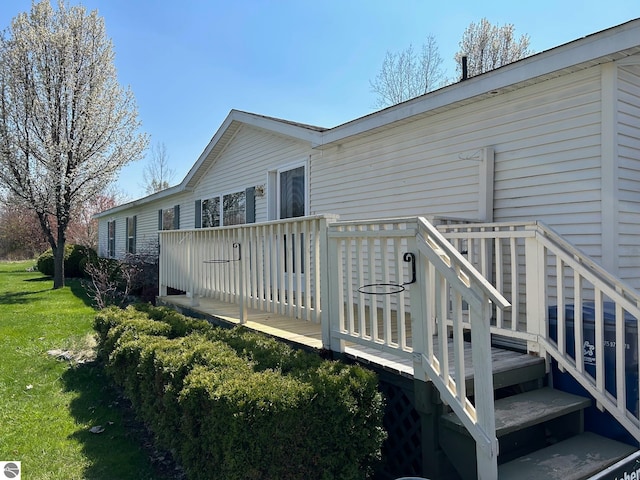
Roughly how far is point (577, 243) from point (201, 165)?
28.0ft

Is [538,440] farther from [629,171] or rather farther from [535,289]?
[629,171]

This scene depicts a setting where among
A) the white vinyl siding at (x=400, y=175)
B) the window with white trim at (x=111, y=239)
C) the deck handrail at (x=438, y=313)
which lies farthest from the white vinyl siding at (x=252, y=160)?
the window with white trim at (x=111, y=239)

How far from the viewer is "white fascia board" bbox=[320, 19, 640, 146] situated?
3307 millimetres

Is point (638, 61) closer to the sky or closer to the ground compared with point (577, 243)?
closer to the sky

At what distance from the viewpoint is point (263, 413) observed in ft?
7.48

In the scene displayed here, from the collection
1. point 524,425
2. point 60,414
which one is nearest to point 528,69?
point 524,425

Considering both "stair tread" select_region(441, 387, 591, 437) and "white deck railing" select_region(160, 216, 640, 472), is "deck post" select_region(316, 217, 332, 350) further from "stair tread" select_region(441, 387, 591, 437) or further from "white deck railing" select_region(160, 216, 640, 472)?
"stair tread" select_region(441, 387, 591, 437)

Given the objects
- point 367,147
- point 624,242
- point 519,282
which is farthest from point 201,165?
point 624,242

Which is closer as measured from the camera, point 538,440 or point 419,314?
point 419,314

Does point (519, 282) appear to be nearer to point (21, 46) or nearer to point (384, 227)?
point (384, 227)

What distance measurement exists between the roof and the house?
0.01m

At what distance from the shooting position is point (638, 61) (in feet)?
12.0

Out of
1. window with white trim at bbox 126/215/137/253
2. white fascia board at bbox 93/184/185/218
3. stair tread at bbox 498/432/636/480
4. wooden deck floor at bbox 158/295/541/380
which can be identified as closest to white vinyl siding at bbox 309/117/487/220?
wooden deck floor at bbox 158/295/541/380

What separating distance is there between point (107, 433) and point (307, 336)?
6.42ft
